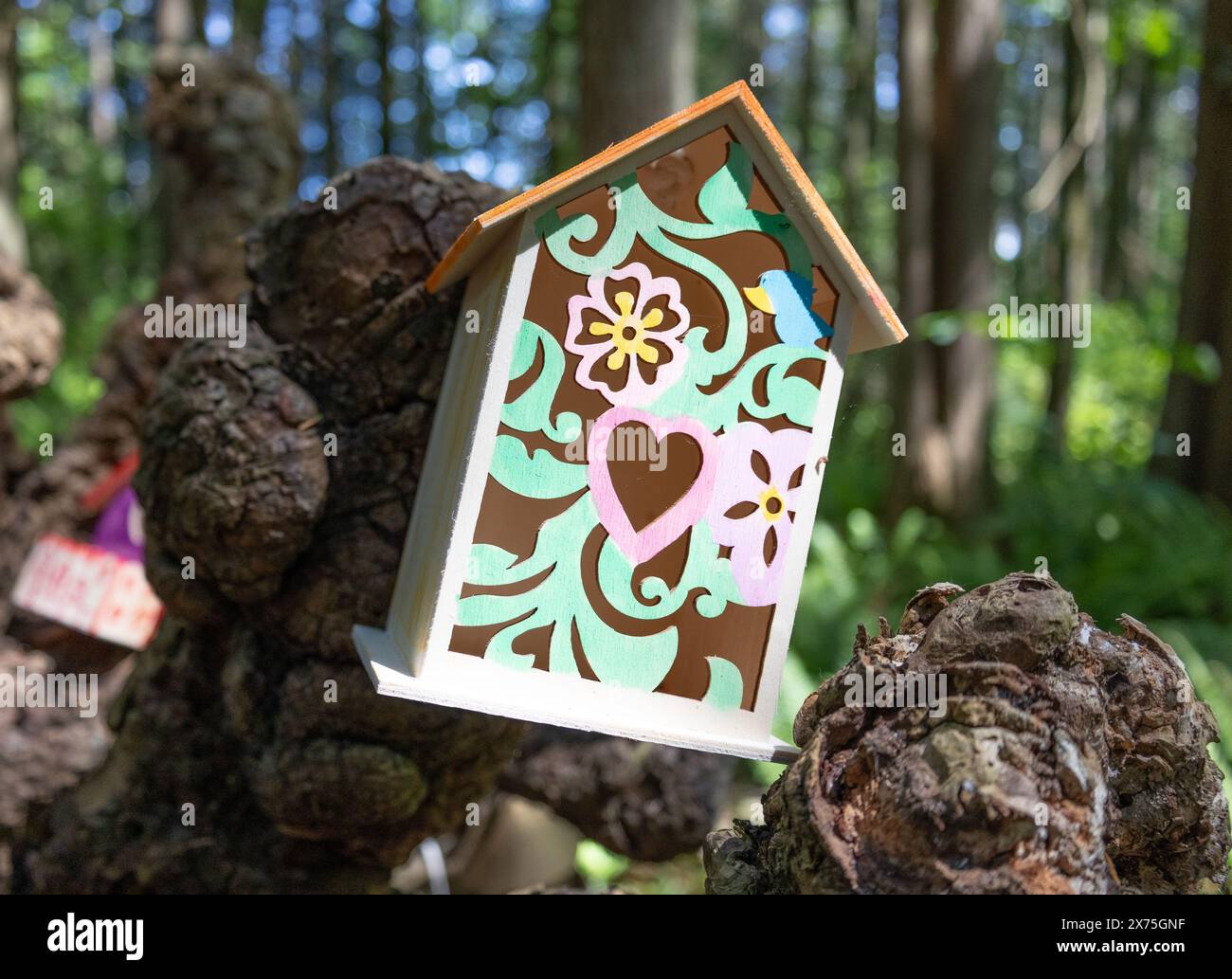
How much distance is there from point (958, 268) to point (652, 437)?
621 cm

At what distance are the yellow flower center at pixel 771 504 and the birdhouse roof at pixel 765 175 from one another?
1.28ft

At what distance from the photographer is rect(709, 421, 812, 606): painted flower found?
6.33ft

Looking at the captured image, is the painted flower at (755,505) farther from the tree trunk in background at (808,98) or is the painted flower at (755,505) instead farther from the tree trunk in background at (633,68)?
the tree trunk in background at (808,98)

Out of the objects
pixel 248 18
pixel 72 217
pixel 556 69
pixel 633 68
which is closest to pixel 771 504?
pixel 633 68

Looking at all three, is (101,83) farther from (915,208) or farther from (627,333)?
(627,333)

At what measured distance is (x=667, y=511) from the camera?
1.94 meters

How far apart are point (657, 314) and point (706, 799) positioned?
2.50 metres

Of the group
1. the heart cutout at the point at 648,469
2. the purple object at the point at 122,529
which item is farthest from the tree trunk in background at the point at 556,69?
the heart cutout at the point at 648,469

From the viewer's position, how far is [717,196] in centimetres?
195

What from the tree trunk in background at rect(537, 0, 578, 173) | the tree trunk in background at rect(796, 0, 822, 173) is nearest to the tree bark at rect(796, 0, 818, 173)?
the tree trunk in background at rect(796, 0, 822, 173)

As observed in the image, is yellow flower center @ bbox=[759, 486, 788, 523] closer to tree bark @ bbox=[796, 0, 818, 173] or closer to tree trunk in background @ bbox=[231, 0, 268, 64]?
tree trunk in background @ bbox=[231, 0, 268, 64]
